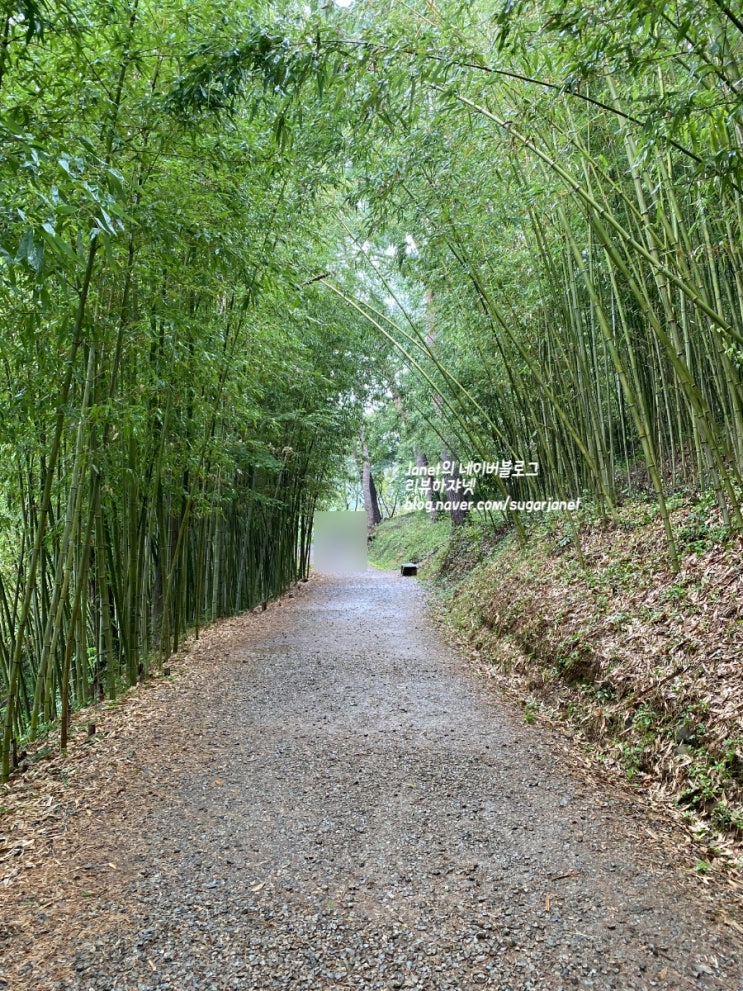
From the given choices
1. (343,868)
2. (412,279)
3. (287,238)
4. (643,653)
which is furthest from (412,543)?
(343,868)

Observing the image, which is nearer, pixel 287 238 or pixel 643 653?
pixel 643 653

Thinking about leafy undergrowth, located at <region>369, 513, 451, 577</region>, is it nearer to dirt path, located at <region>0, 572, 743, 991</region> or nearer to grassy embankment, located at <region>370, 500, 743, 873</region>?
grassy embankment, located at <region>370, 500, 743, 873</region>

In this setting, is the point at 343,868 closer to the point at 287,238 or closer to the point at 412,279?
the point at 287,238

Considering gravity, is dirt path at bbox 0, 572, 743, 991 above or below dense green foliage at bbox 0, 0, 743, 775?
below

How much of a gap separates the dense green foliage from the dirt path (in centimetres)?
77

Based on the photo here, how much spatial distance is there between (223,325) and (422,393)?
387 cm

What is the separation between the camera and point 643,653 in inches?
94.9

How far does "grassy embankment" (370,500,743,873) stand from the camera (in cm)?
181

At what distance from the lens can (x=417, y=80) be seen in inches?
86.0

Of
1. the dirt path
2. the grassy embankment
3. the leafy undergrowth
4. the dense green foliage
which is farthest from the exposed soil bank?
the leafy undergrowth

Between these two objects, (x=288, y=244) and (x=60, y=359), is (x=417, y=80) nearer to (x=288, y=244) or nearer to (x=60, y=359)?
(x=288, y=244)

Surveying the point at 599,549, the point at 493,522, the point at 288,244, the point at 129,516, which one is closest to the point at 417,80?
the point at 288,244

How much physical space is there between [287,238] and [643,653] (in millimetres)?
2873

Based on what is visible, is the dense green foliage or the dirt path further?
the dense green foliage
